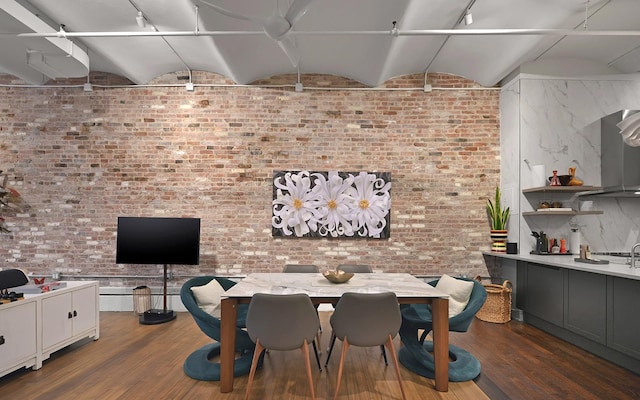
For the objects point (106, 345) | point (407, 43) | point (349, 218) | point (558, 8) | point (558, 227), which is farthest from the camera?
point (349, 218)

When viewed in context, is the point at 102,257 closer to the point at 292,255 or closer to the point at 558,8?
the point at 292,255

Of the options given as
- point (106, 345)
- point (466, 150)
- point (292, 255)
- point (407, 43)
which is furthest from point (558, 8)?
point (106, 345)

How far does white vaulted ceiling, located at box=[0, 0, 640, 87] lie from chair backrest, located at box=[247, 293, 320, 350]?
2.21 metres

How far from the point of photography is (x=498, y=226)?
538 centimetres

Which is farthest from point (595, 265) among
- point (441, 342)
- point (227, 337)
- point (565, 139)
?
point (227, 337)

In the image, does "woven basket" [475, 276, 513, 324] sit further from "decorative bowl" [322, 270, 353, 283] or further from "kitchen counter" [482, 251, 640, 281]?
"decorative bowl" [322, 270, 353, 283]

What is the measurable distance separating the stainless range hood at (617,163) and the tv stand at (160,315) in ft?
19.5

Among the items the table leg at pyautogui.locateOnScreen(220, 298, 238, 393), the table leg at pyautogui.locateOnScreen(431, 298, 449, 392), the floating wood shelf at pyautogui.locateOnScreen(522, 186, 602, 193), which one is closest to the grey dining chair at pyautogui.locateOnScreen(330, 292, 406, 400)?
the table leg at pyautogui.locateOnScreen(431, 298, 449, 392)

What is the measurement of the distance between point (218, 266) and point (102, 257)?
70.7 inches

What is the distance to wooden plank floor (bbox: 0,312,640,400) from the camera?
2.92 metres

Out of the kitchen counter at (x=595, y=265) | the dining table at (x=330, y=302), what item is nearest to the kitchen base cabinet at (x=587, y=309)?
the kitchen counter at (x=595, y=265)

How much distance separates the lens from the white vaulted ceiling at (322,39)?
379 cm

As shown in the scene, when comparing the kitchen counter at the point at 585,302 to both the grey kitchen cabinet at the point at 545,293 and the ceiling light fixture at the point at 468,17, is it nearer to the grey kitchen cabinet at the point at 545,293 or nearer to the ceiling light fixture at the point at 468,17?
the grey kitchen cabinet at the point at 545,293

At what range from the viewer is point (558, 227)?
5168 mm
